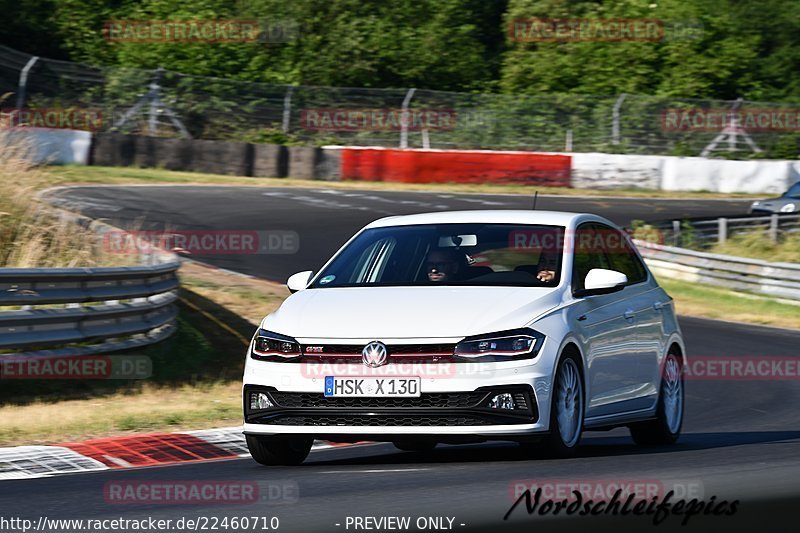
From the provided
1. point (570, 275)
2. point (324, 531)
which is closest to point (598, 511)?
point (324, 531)

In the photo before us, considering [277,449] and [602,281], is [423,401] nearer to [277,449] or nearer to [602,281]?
[277,449]

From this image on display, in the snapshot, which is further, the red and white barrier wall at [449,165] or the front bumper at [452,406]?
the red and white barrier wall at [449,165]

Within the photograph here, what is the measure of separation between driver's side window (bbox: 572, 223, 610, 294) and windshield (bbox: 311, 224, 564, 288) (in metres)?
0.13

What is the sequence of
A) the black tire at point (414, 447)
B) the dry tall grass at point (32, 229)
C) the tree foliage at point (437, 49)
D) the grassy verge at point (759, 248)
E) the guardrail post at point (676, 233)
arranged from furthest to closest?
the tree foliage at point (437, 49) < the grassy verge at point (759, 248) < the guardrail post at point (676, 233) < the dry tall grass at point (32, 229) < the black tire at point (414, 447)

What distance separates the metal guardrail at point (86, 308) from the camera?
37.5ft

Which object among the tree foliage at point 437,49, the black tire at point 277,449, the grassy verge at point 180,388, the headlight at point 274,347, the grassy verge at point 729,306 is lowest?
the grassy verge at point 729,306

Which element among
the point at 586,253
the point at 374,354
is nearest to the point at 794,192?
the point at 586,253

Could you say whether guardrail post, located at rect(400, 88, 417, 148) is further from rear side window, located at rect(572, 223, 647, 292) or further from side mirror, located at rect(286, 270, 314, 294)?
side mirror, located at rect(286, 270, 314, 294)

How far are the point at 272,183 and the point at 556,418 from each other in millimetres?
25115

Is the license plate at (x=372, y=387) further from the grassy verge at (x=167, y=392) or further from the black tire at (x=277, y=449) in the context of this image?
the grassy verge at (x=167, y=392)

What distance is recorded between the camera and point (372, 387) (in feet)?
24.4

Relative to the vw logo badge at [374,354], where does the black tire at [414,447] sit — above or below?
below

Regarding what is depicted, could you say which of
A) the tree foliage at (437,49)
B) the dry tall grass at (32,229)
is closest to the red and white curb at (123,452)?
the dry tall grass at (32,229)

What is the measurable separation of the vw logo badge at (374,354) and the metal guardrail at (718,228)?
1948cm
